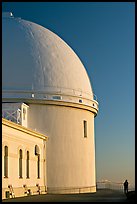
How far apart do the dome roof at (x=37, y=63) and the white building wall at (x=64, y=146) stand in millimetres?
1493

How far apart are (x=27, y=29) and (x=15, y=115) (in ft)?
24.8

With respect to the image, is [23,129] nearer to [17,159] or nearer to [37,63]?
[17,159]

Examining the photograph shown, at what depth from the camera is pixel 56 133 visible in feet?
99.0

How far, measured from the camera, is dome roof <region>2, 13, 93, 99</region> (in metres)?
29.5

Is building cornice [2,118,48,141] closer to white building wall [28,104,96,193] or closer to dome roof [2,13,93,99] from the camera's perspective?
white building wall [28,104,96,193]

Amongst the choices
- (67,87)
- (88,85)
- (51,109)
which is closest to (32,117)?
(51,109)

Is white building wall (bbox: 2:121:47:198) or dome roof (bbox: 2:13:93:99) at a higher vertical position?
dome roof (bbox: 2:13:93:99)

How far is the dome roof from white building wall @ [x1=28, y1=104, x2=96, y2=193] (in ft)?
4.90

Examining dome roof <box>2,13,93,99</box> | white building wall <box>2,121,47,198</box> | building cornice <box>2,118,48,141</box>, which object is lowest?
white building wall <box>2,121,47,198</box>

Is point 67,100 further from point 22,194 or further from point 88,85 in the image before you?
point 22,194

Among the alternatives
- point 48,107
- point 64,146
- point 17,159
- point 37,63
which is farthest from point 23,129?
point 37,63

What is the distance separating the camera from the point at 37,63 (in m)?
30.3

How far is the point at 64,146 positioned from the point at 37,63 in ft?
20.5

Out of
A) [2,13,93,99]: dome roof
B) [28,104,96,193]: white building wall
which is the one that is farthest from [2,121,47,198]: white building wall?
[2,13,93,99]: dome roof
